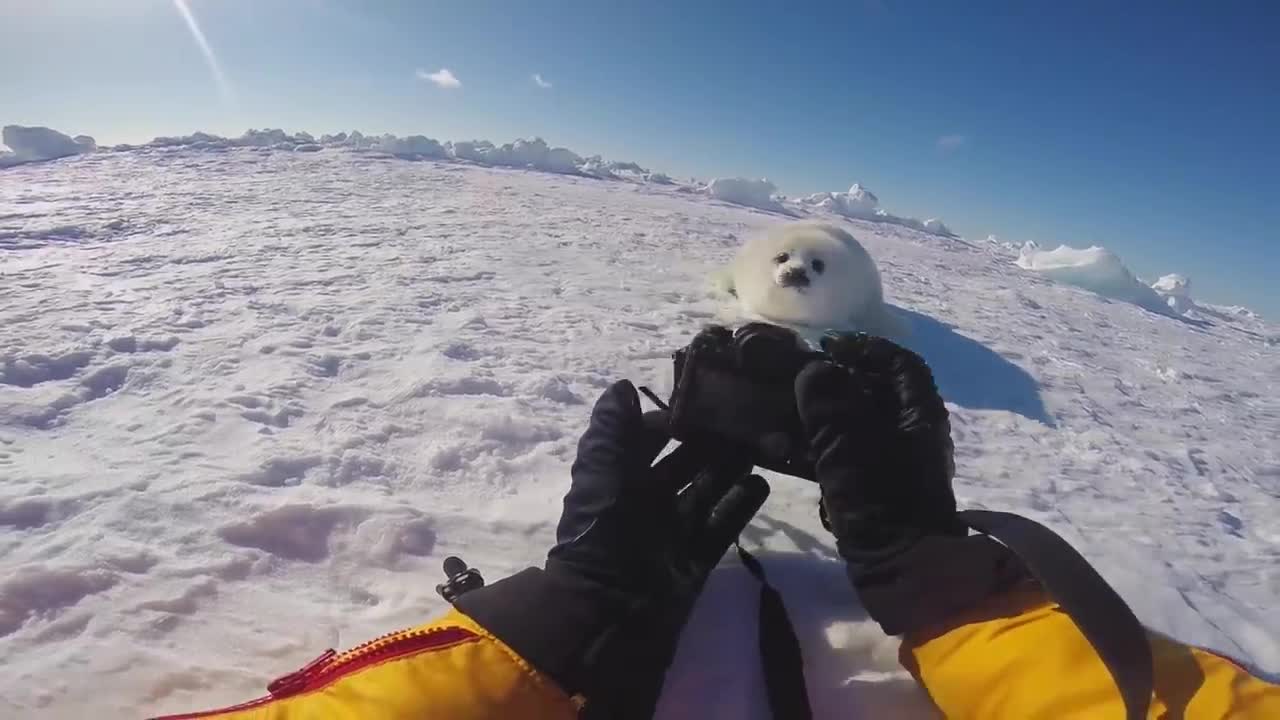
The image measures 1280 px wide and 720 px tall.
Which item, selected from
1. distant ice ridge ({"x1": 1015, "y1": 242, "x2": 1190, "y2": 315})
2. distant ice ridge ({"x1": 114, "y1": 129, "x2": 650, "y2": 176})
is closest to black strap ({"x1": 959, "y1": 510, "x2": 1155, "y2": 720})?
distant ice ridge ({"x1": 1015, "y1": 242, "x2": 1190, "y2": 315})

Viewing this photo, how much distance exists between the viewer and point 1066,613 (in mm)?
779

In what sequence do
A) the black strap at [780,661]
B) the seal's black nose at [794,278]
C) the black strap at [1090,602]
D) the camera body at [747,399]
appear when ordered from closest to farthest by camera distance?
1. the black strap at [1090,602]
2. the black strap at [780,661]
3. the camera body at [747,399]
4. the seal's black nose at [794,278]

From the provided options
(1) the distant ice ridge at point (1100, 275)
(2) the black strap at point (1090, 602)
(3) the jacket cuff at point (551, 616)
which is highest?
(1) the distant ice ridge at point (1100, 275)

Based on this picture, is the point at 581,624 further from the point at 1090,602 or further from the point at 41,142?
the point at 41,142

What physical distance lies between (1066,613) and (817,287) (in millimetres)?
2395

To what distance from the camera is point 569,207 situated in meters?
7.57

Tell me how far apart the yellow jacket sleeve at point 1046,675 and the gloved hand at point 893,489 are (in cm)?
5

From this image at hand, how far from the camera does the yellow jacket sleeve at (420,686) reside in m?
0.67

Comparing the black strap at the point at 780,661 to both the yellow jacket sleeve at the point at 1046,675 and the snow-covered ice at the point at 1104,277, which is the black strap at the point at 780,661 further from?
the snow-covered ice at the point at 1104,277

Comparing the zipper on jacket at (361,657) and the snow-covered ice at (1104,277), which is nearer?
the zipper on jacket at (361,657)

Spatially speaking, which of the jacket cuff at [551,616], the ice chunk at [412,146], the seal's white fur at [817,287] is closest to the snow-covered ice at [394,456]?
the jacket cuff at [551,616]

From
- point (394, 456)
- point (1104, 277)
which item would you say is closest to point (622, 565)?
point (394, 456)

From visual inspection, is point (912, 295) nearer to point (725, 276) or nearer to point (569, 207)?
point (725, 276)

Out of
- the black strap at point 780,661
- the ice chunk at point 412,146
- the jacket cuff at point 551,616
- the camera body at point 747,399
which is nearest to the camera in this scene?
the jacket cuff at point 551,616
